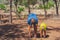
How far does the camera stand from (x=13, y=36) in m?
9.45

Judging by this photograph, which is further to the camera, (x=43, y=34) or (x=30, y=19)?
(x=43, y=34)

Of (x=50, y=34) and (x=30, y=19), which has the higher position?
(x=30, y=19)

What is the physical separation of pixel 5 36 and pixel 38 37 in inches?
58.0

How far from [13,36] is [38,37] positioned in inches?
44.4

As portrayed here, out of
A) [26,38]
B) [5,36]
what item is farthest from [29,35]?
[5,36]

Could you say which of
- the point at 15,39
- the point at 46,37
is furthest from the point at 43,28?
the point at 15,39

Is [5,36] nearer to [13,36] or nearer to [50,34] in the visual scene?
[13,36]

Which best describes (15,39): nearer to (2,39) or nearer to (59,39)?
(2,39)

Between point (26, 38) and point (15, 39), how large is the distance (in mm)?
458

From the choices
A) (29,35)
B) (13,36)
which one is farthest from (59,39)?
(13,36)

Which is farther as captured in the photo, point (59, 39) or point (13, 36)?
point (13, 36)

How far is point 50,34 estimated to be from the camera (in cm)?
977

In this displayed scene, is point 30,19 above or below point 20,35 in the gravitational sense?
above

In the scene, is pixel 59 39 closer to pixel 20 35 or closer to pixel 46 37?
pixel 46 37
